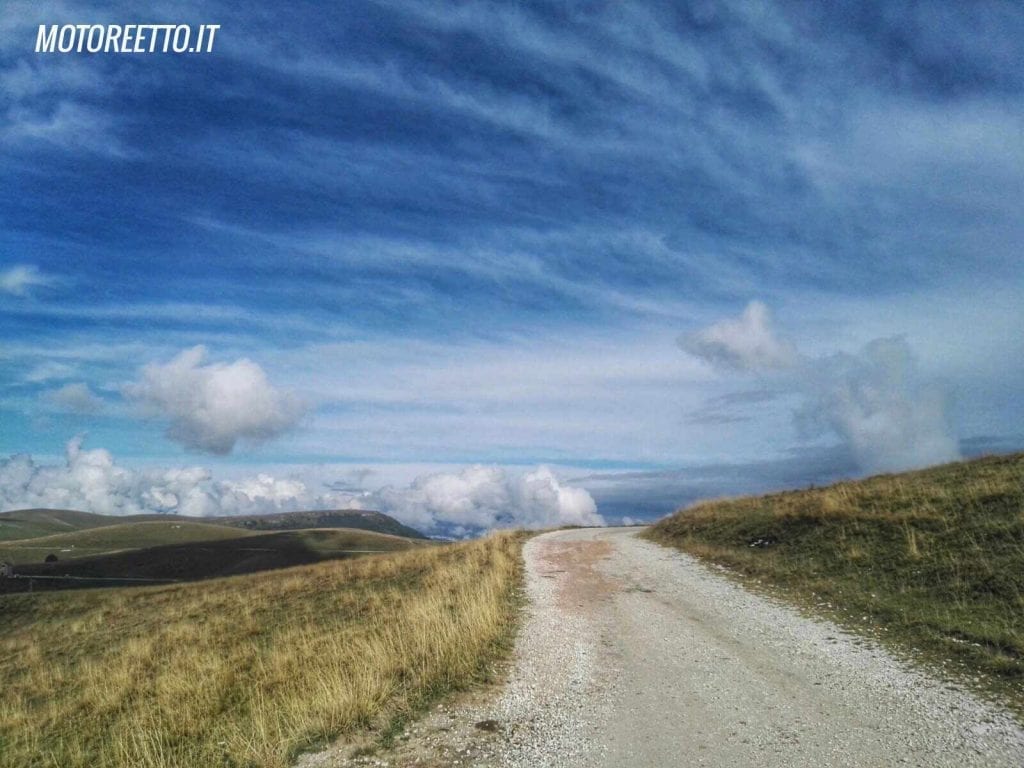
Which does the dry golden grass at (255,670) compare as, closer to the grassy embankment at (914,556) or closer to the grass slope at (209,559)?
the grassy embankment at (914,556)

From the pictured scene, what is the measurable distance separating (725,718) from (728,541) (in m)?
18.1

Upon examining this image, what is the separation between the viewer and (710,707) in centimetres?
852

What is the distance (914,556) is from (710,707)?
433 inches

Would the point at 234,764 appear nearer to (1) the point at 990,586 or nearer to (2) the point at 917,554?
(1) the point at 990,586

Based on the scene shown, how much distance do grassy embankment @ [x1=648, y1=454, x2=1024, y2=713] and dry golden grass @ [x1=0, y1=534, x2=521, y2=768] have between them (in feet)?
25.8

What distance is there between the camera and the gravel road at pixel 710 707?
710cm

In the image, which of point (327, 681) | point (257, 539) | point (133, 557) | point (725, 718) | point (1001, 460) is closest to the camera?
point (725, 718)

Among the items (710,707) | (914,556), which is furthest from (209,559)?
(710,707)

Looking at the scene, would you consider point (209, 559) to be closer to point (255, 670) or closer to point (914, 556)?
point (255, 670)

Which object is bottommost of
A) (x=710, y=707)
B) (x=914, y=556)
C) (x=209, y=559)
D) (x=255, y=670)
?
(x=209, y=559)

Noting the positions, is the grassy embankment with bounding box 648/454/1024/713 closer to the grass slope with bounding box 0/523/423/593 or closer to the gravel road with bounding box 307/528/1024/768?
the gravel road with bounding box 307/528/1024/768

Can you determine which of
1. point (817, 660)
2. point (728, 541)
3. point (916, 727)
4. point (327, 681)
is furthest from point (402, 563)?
point (916, 727)

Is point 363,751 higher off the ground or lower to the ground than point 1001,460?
lower

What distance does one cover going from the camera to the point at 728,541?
2502cm
